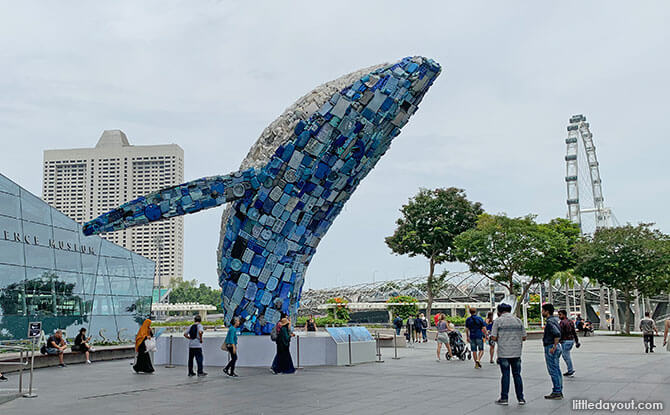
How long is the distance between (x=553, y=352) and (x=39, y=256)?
18.9m

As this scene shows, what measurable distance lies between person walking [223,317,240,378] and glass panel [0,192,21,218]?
12.5 m

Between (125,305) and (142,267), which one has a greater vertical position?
(142,267)

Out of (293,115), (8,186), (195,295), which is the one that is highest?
(8,186)

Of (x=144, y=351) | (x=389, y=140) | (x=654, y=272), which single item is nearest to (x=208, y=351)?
(x=144, y=351)


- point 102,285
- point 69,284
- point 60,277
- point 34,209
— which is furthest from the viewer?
point 102,285

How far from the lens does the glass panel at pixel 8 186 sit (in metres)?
20.7

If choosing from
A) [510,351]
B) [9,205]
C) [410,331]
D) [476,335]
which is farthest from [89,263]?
[510,351]

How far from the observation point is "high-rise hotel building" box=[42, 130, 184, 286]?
118062 millimetres

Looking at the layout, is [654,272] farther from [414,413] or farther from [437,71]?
[414,413]

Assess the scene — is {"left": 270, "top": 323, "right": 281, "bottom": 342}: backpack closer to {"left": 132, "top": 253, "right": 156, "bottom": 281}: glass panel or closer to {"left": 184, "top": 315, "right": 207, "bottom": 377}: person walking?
{"left": 184, "top": 315, "right": 207, "bottom": 377}: person walking

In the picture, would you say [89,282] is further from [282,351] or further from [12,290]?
[282,351]

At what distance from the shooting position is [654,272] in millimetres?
Result: 29953

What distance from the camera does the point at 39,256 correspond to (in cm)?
2178

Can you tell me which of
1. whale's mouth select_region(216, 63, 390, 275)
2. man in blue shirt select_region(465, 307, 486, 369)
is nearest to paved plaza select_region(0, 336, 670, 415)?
man in blue shirt select_region(465, 307, 486, 369)
